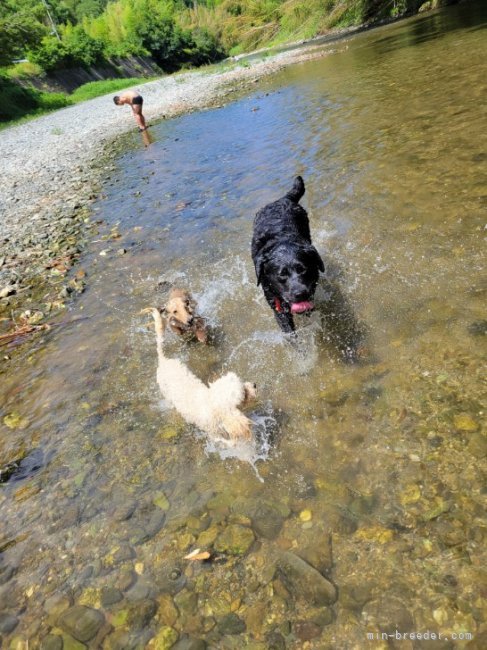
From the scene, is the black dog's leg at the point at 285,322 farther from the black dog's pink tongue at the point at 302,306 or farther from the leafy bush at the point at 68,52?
the leafy bush at the point at 68,52

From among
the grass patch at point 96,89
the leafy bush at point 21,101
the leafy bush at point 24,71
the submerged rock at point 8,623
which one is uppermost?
the leafy bush at point 24,71

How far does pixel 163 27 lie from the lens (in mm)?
70625

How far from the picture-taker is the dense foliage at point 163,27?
139 ft

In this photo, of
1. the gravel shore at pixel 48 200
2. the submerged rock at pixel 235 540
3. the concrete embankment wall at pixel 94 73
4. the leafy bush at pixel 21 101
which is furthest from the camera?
→ the concrete embankment wall at pixel 94 73

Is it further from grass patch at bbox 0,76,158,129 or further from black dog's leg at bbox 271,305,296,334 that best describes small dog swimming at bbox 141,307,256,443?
grass patch at bbox 0,76,158,129

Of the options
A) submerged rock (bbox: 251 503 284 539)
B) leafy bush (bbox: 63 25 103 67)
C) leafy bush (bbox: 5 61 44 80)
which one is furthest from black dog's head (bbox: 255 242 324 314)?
leafy bush (bbox: 63 25 103 67)

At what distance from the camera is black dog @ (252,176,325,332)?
3994 millimetres

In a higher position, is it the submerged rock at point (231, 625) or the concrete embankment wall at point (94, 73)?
the concrete embankment wall at point (94, 73)

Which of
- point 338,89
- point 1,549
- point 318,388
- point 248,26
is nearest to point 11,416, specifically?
point 1,549

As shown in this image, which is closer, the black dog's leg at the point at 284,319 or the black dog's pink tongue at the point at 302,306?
the black dog's pink tongue at the point at 302,306

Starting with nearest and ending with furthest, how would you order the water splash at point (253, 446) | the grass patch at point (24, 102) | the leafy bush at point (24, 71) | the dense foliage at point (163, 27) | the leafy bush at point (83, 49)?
the water splash at point (253, 446) < the grass patch at point (24, 102) < the dense foliage at point (163, 27) < the leafy bush at point (24, 71) < the leafy bush at point (83, 49)

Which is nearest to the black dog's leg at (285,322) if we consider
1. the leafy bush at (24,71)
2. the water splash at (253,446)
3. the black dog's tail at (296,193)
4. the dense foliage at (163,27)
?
the water splash at (253,446)

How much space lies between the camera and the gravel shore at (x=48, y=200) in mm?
6773

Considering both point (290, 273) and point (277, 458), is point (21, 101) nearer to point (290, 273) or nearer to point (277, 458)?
point (290, 273)
